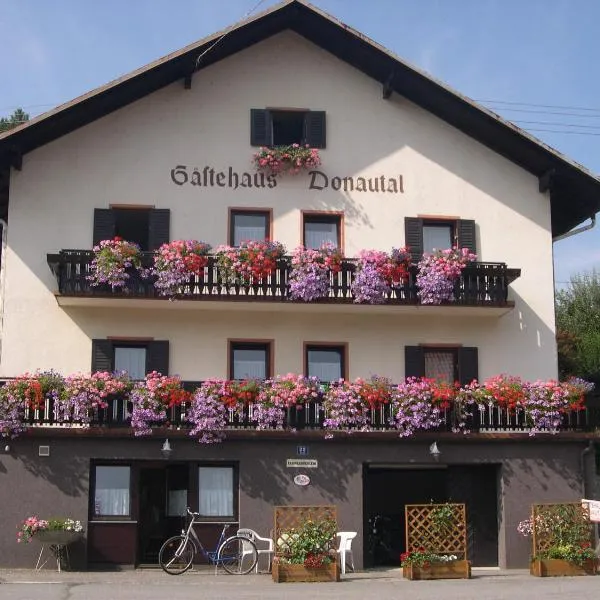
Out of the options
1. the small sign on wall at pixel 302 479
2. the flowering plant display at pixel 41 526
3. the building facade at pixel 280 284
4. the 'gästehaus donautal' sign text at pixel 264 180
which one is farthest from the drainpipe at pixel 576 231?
the flowering plant display at pixel 41 526

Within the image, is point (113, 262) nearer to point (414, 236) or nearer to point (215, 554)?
point (215, 554)

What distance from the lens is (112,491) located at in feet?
72.3

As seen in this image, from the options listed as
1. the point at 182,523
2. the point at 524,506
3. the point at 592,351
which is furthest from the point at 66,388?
the point at 592,351

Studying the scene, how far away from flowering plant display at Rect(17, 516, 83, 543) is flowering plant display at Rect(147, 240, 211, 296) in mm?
4818

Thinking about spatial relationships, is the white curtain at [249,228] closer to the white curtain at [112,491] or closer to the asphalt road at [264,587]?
the white curtain at [112,491]

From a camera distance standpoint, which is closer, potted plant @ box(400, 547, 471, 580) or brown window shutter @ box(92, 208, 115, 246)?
potted plant @ box(400, 547, 471, 580)

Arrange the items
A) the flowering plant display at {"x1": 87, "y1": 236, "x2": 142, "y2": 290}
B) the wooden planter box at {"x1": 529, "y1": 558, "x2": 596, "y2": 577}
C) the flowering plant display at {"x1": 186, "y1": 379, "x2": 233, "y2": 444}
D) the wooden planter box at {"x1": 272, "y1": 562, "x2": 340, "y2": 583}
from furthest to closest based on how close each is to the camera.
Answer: the flowering plant display at {"x1": 87, "y1": 236, "x2": 142, "y2": 290}, the flowering plant display at {"x1": 186, "y1": 379, "x2": 233, "y2": 444}, the wooden planter box at {"x1": 529, "y1": 558, "x2": 596, "y2": 577}, the wooden planter box at {"x1": 272, "y1": 562, "x2": 340, "y2": 583}

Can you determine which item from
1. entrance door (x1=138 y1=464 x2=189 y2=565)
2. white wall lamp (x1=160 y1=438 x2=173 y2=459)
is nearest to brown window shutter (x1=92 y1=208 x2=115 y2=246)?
white wall lamp (x1=160 y1=438 x2=173 y2=459)

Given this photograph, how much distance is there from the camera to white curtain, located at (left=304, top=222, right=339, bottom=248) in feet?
79.2

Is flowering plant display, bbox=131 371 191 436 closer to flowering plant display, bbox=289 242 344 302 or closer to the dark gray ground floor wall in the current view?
the dark gray ground floor wall

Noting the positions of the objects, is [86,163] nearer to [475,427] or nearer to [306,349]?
[306,349]

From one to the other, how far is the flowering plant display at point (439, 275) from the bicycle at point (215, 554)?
20.1 ft

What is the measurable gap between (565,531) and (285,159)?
31.3 feet

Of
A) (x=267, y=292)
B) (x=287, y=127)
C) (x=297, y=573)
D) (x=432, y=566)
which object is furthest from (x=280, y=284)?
(x=432, y=566)
